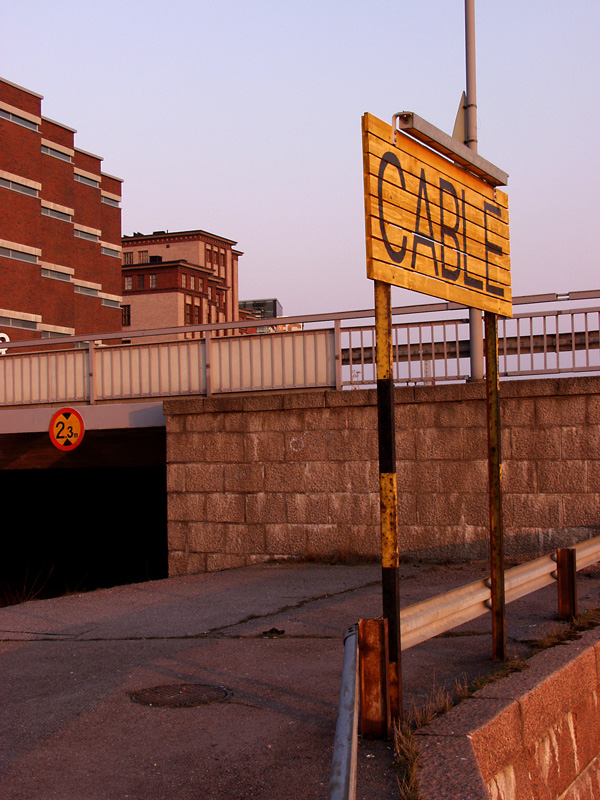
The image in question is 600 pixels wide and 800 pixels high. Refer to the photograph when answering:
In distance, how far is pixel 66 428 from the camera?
1182 centimetres

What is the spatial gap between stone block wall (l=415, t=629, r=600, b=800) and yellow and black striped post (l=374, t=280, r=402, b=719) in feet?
1.01

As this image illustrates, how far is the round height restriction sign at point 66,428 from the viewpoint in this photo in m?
11.7

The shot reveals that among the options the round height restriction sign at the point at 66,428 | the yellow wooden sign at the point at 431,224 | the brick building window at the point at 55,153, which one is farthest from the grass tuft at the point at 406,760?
the brick building window at the point at 55,153

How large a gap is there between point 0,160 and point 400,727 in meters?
Result: 47.9

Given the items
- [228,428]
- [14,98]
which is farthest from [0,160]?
[228,428]

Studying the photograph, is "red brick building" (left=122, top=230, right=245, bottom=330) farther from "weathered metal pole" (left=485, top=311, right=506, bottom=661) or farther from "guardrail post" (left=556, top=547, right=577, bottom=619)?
"weathered metal pole" (left=485, top=311, right=506, bottom=661)

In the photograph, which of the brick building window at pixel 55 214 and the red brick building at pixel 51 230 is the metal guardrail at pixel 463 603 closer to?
the red brick building at pixel 51 230

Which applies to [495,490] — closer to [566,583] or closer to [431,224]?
[566,583]

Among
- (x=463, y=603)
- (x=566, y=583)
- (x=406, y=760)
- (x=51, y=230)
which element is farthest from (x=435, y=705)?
Result: (x=51, y=230)

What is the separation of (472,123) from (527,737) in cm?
704

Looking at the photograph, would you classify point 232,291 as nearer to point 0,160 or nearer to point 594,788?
point 0,160

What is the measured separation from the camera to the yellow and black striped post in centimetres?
381

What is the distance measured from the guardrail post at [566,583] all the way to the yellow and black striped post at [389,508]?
255cm

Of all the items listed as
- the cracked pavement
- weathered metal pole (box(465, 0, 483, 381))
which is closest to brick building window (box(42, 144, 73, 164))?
weathered metal pole (box(465, 0, 483, 381))
